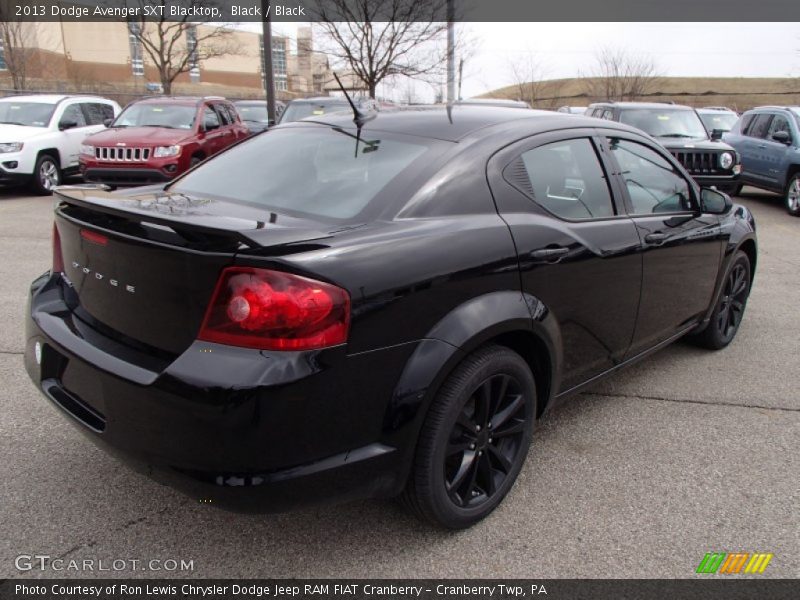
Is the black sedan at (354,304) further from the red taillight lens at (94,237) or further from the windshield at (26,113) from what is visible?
the windshield at (26,113)

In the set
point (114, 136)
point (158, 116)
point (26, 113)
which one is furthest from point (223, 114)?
point (26, 113)

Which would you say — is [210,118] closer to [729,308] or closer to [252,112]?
[252,112]

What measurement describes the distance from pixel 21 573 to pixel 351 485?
122cm

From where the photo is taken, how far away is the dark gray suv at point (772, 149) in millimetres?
11023

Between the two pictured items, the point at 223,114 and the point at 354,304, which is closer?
the point at 354,304

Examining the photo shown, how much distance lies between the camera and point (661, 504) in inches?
107

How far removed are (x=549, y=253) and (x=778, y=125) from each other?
37.3ft

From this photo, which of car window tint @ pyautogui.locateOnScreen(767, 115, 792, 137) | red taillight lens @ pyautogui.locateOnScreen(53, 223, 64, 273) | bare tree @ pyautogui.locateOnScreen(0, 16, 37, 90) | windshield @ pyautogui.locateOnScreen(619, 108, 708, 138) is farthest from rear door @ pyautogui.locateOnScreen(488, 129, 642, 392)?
bare tree @ pyautogui.locateOnScreen(0, 16, 37, 90)

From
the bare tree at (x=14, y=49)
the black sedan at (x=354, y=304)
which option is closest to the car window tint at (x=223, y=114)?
the black sedan at (x=354, y=304)

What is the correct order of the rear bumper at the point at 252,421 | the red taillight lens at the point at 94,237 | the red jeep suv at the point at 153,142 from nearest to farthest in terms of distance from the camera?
1. the rear bumper at the point at 252,421
2. the red taillight lens at the point at 94,237
3. the red jeep suv at the point at 153,142

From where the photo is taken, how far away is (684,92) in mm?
65875

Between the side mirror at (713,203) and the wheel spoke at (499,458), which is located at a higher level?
the side mirror at (713,203)

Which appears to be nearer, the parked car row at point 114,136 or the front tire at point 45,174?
the parked car row at point 114,136

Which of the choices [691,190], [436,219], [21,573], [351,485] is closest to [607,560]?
[351,485]
